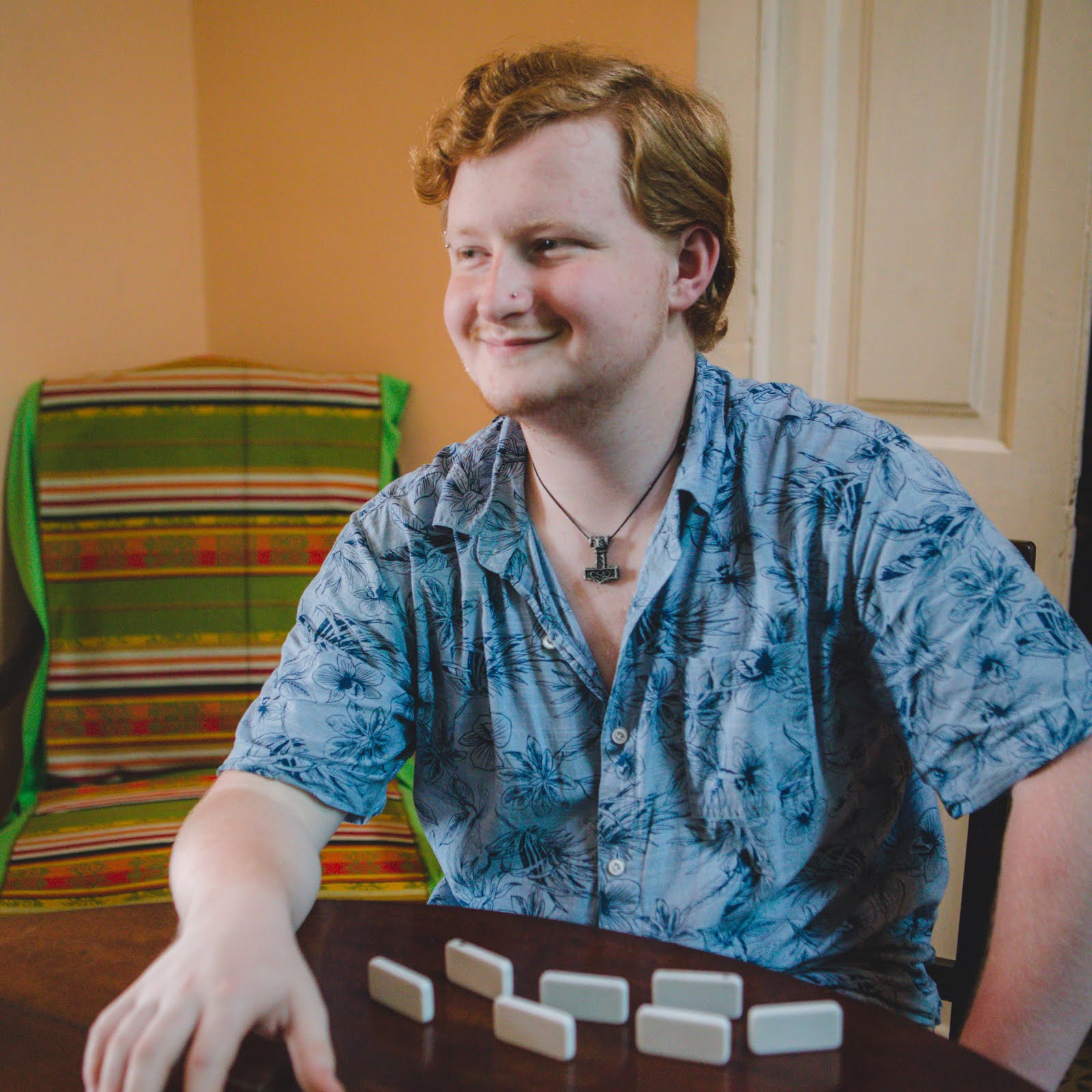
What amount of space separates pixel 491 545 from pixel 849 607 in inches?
14.6

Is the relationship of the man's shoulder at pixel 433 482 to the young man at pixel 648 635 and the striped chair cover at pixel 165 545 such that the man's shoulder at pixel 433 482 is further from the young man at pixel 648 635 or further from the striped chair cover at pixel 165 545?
the striped chair cover at pixel 165 545

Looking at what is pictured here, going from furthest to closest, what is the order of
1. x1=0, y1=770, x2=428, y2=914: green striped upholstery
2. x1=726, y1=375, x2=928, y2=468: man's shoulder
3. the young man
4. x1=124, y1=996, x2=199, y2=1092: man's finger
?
x1=0, y1=770, x2=428, y2=914: green striped upholstery
x1=726, y1=375, x2=928, y2=468: man's shoulder
the young man
x1=124, y1=996, x2=199, y2=1092: man's finger

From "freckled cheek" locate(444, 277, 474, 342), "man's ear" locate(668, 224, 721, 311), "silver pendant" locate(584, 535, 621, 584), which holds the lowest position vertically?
"silver pendant" locate(584, 535, 621, 584)

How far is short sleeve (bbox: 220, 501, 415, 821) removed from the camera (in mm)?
1009

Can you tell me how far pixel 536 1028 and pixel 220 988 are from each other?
21 centimetres

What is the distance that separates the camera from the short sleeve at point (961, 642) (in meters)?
0.89

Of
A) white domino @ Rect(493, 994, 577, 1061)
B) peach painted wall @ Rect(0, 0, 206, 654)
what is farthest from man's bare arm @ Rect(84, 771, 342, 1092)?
peach painted wall @ Rect(0, 0, 206, 654)

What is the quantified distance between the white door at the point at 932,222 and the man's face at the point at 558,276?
0.95 metres

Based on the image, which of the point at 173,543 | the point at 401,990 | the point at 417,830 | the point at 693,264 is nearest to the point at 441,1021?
the point at 401,990

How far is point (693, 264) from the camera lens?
3.93ft

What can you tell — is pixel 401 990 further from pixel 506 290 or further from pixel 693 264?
pixel 693 264

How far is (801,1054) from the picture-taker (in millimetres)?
689

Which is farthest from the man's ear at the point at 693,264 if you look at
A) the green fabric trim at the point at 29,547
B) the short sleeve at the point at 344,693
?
the green fabric trim at the point at 29,547

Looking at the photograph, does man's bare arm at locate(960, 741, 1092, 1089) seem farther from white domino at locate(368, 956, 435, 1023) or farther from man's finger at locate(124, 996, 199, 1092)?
man's finger at locate(124, 996, 199, 1092)
